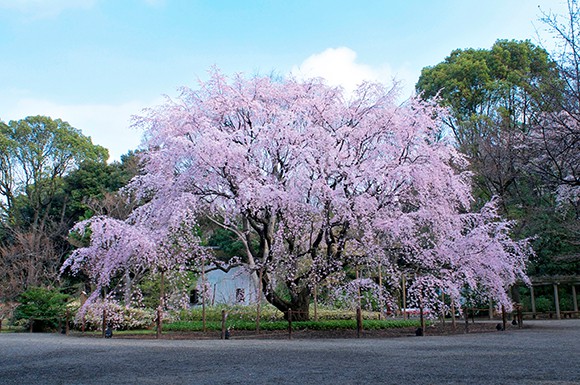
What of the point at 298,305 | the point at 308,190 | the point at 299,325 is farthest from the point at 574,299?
the point at 308,190

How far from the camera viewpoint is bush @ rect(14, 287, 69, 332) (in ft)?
59.2

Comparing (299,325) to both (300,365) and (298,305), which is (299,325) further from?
(300,365)

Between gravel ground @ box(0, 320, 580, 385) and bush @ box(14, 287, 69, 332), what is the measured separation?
8.08 meters

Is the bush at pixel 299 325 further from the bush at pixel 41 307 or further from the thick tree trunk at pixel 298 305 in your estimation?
the bush at pixel 41 307

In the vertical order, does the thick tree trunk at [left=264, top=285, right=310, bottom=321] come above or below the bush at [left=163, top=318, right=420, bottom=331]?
above

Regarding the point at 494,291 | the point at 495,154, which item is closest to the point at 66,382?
the point at 494,291

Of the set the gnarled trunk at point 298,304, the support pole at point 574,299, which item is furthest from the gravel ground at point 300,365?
the support pole at point 574,299

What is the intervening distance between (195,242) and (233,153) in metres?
2.98

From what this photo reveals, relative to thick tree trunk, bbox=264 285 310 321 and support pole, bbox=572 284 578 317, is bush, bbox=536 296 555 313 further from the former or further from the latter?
thick tree trunk, bbox=264 285 310 321

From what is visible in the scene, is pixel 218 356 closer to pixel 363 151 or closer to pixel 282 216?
pixel 282 216

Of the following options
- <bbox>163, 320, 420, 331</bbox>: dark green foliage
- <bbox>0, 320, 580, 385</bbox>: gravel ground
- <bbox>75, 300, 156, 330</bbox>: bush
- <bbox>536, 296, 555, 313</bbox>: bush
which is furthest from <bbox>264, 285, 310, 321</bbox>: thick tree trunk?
<bbox>536, 296, 555, 313</bbox>: bush

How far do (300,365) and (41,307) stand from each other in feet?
46.6

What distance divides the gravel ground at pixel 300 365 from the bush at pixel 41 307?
8.08 m

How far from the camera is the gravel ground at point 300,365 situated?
5.88 meters
